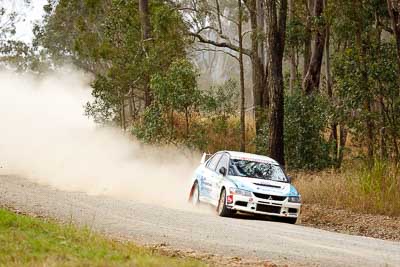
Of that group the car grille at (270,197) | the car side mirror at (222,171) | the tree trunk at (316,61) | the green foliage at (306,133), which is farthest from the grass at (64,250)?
the tree trunk at (316,61)

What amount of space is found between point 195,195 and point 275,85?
6116 mm

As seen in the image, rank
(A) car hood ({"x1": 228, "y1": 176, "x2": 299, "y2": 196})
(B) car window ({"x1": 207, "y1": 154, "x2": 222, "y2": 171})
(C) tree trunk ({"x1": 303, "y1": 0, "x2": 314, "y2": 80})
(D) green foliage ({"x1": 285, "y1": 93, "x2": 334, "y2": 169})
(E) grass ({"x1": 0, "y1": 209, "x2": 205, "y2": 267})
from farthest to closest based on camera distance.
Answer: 1. (C) tree trunk ({"x1": 303, "y1": 0, "x2": 314, "y2": 80})
2. (D) green foliage ({"x1": 285, "y1": 93, "x2": 334, "y2": 169})
3. (B) car window ({"x1": 207, "y1": 154, "x2": 222, "y2": 171})
4. (A) car hood ({"x1": 228, "y1": 176, "x2": 299, "y2": 196})
5. (E) grass ({"x1": 0, "y1": 209, "x2": 205, "y2": 267})

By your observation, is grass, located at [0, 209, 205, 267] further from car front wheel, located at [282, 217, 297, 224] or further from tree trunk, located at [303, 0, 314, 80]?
tree trunk, located at [303, 0, 314, 80]

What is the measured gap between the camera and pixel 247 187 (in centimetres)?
1830

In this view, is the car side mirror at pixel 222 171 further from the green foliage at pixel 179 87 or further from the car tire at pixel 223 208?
the green foliage at pixel 179 87

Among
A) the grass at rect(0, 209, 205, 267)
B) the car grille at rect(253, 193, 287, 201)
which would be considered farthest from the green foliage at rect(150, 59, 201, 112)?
the grass at rect(0, 209, 205, 267)

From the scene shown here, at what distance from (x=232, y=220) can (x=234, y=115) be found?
19492mm

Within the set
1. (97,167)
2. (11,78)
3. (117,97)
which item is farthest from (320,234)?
(11,78)

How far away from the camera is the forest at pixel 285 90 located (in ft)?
81.4

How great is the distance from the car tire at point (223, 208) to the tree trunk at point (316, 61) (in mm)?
12737

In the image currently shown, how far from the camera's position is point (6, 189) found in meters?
23.6

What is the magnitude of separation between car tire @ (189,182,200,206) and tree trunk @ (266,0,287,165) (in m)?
5.18

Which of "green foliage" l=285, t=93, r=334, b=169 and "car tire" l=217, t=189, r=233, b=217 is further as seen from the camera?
"green foliage" l=285, t=93, r=334, b=169

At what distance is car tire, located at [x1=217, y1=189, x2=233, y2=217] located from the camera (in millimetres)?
18375
